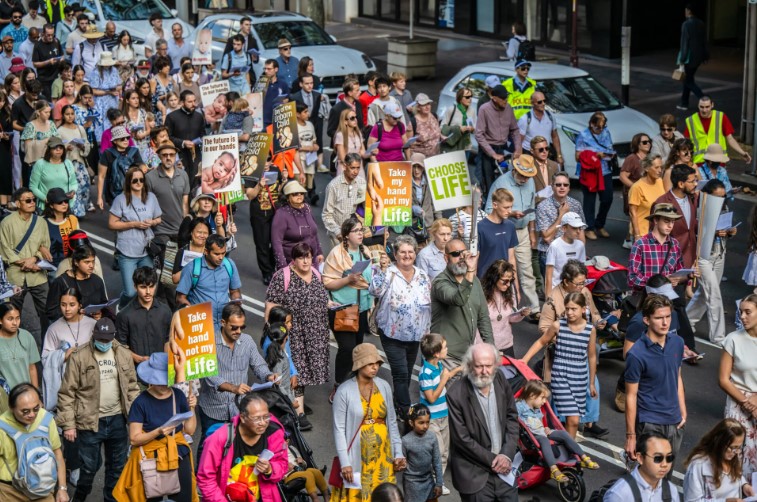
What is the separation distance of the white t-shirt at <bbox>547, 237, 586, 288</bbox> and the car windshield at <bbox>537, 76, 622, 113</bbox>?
23.4 feet

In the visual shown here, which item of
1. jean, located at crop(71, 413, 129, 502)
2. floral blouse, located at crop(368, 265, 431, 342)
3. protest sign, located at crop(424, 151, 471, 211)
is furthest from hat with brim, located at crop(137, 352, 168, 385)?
protest sign, located at crop(424, 151, 471, 211)

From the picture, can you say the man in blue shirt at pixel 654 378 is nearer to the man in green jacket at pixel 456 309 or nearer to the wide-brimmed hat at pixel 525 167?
the man in green jacket at pixel 456 309

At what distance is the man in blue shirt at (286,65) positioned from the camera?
70.2 ft

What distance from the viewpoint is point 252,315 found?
50.8 feet

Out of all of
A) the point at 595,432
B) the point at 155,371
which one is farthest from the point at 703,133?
the point at 155,371

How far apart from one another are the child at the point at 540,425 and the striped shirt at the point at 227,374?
211cm

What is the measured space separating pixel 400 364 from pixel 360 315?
878 mm

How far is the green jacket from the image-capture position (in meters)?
11.5

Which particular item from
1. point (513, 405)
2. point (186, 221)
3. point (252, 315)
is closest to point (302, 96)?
point (252, 315)

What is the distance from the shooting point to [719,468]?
29.5 feet

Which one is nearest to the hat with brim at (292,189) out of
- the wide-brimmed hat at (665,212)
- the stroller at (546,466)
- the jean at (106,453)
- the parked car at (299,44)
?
the wide-brimmed hat at (665,212)

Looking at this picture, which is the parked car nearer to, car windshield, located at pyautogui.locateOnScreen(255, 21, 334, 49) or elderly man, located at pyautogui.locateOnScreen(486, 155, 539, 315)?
car windshield, located at pyautogui.locateOnScreen(255, 21, 334, 49)

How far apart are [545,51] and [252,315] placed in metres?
18.2

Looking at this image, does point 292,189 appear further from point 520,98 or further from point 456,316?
point 520,98
